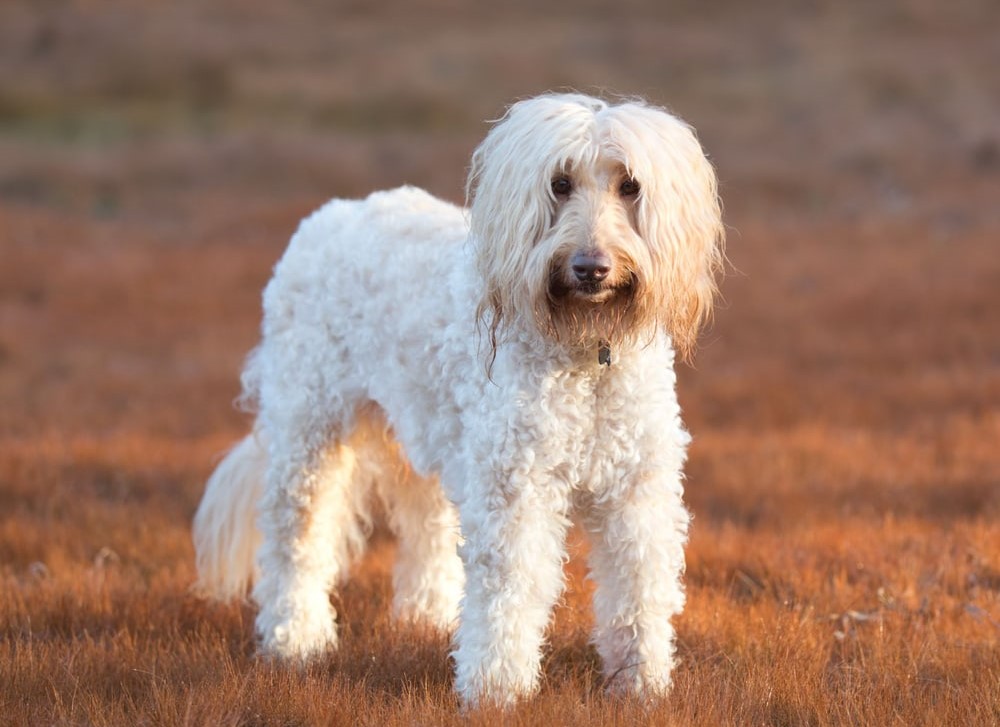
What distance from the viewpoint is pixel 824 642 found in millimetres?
5098

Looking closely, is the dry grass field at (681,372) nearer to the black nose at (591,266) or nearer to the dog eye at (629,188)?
the black nose at (591,266)

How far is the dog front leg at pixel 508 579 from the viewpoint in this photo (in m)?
4.28

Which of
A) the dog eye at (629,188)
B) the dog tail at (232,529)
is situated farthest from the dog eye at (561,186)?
the dog tail at (232,529)

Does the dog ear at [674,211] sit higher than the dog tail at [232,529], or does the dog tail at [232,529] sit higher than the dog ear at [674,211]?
the dog ear at [674,211]

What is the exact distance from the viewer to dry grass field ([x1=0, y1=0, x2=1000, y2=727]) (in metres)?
4.73

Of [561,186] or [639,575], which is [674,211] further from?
[639,575]

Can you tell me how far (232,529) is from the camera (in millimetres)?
6109

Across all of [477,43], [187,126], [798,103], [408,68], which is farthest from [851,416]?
[477,43]

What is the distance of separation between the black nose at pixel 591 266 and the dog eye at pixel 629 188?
0.31m

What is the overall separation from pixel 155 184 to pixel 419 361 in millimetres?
19925

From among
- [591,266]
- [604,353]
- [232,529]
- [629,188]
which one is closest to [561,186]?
[629,188]

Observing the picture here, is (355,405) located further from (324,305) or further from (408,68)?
(408,68)

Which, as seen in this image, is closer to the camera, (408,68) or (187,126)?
(187,126)

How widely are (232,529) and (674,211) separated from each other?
303cm
